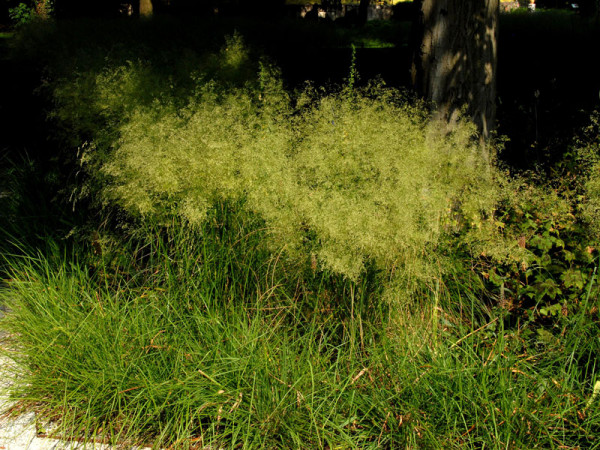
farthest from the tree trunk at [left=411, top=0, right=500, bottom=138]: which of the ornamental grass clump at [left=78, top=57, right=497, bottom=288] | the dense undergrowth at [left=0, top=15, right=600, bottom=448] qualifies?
the ornamental grass clump at [left=78, top=57, right=497, bottom=288]

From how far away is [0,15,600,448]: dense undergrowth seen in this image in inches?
92.4

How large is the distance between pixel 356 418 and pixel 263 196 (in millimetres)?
1170

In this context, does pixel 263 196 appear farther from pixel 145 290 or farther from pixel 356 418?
pixel 356 418

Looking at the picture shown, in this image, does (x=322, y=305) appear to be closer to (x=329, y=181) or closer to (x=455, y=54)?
(x=329, y=181)

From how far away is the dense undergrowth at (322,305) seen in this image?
235cm

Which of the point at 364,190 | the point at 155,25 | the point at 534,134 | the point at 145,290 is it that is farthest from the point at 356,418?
the point at 155,25

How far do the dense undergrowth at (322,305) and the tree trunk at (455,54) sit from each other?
799mm

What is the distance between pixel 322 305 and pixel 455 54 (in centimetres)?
245

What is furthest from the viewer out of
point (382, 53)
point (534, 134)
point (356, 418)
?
point (382, 53)

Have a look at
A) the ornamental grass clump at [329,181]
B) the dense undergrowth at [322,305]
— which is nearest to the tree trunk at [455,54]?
the dense undergrowth at [322,305]

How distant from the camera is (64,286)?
320 centimetres

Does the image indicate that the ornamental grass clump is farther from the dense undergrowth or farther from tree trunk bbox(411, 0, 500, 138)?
tree trunk bbox(411, 0, 500, 138)

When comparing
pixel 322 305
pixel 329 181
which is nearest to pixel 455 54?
pixel 329 181

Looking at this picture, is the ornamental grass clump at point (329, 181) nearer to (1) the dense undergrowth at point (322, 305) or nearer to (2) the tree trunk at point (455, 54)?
(1) the dense undergrowth at point (322, 305)
